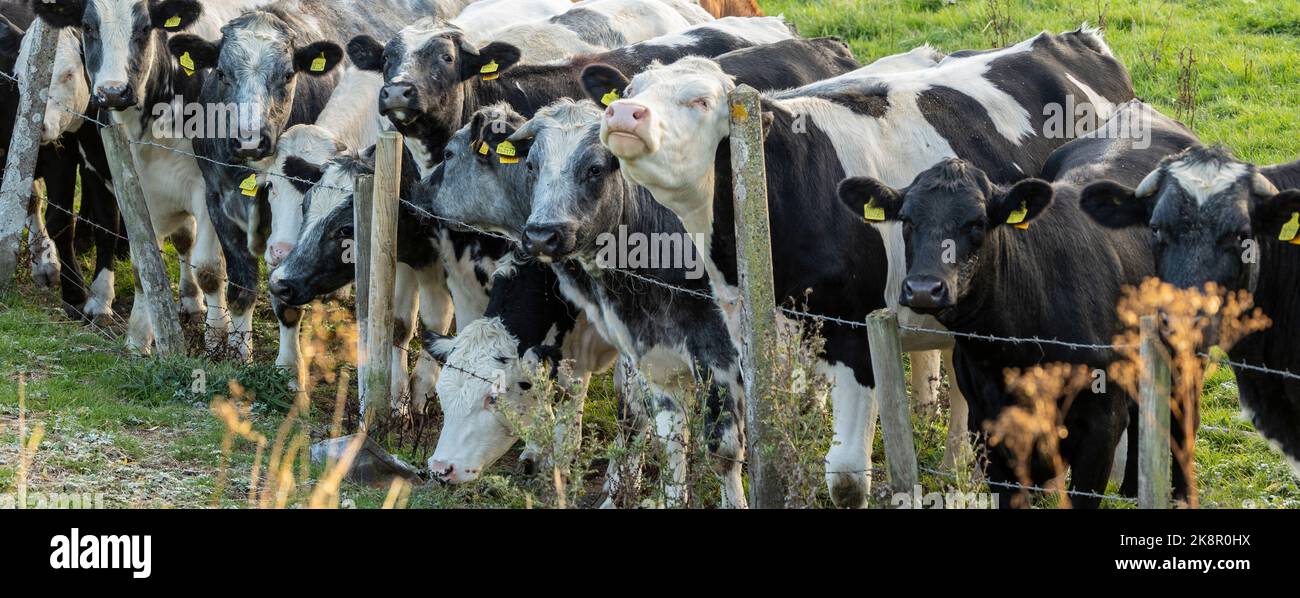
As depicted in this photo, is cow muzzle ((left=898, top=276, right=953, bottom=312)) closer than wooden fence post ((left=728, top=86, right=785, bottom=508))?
No

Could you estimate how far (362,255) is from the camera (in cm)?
754

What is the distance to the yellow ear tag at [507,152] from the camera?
7.25m

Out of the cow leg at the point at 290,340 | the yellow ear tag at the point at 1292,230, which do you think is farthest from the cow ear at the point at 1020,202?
the cow leg at the point at 290,340

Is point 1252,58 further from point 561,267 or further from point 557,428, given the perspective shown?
point 557,428

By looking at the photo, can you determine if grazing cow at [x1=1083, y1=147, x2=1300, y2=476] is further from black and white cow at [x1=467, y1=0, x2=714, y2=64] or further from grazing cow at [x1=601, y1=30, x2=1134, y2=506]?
black and white cow at [x1=467, y1=0, x2=714, y2=64]

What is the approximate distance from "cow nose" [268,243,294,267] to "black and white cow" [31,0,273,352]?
0.90 m

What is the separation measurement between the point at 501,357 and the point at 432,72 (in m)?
1.89

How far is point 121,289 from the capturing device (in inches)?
434

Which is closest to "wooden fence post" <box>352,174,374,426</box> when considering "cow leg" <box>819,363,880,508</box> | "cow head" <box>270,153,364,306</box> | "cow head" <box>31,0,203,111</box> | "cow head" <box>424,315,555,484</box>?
"cow head" <box>270,153,364,306</box>

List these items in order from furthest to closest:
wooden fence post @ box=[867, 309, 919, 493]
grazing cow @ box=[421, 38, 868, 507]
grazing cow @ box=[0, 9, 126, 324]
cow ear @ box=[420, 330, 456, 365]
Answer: grazing cow @ box=[0, 9, 126, 324]
cow ear @ box=[420, 330, 456, 365]
grazing cow @ box=[421, 38, 868, 507]
wooden fence post @ box=[867, 309, 919, 493]

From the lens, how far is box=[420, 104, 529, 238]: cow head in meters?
7.75

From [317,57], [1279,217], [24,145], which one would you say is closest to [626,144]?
[1279,217]
